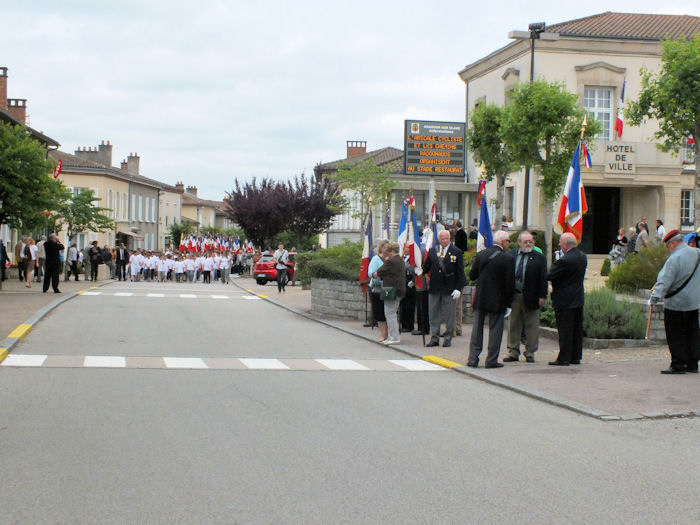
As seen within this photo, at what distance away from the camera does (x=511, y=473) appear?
6.22 metres

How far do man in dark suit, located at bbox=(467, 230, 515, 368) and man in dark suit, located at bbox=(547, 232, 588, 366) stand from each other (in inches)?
24.1

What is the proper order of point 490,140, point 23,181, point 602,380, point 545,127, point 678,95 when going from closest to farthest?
point 602,380 < point 678,95 < point 23,181 < point 545,127 < point 490,140

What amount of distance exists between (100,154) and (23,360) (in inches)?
2507

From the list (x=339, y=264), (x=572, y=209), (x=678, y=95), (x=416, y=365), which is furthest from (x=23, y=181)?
(x=678, y=95)

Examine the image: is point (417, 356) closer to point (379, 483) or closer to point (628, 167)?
point (379, 483)

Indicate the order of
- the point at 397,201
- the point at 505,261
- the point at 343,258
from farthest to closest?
1. the point at 397,201
2. the point at 343,258
3. the point at 505,261

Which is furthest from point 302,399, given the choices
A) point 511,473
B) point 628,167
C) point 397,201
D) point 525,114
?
point 397,201

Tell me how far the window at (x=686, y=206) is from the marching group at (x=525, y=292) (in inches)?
976

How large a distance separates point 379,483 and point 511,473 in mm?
1000

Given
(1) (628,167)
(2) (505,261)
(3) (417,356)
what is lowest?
(3) (417,356)

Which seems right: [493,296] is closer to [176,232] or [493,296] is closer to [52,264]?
[52,264]

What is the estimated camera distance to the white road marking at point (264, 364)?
469 inches

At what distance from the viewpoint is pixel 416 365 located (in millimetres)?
12727

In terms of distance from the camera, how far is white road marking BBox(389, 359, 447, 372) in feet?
40.2
